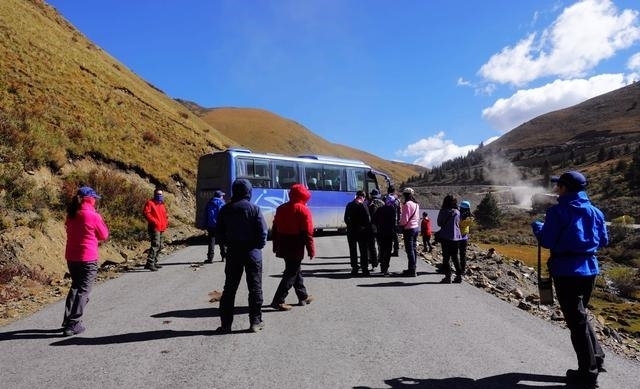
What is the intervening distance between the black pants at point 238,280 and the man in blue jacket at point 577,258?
11.9ft

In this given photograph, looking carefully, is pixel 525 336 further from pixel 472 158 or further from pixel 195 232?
pixel 472 158

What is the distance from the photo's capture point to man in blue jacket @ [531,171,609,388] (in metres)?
5.19

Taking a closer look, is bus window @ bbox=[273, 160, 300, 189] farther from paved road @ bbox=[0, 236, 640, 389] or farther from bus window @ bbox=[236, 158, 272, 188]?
paved road @ bbox=[0, 236, 640, 389]

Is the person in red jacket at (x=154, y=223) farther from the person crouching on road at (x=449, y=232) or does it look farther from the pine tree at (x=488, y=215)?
the pine tree at (x=488, y=215)

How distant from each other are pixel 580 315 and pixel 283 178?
680 inches

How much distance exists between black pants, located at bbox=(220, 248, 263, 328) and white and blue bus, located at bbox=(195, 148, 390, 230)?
11384 millimetres

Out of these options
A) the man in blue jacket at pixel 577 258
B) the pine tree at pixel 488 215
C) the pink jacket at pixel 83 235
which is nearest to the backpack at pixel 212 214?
the pink jacket at pixel 83 235

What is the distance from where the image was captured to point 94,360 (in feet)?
19.5

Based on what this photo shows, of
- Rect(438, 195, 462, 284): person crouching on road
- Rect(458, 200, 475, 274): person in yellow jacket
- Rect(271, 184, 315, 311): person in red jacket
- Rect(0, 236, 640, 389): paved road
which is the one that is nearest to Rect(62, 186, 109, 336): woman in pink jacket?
Rect(0, 236, 640, 389): paved road

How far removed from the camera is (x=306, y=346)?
6.52m

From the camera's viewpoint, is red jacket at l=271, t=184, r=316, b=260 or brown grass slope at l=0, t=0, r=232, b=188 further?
brown grass slope at l=0, t=0, r=232, b=188

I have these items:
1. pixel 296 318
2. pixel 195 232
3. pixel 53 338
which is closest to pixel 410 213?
pixel 296 318

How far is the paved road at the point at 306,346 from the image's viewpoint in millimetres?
5359

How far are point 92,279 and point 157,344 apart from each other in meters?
1.47
